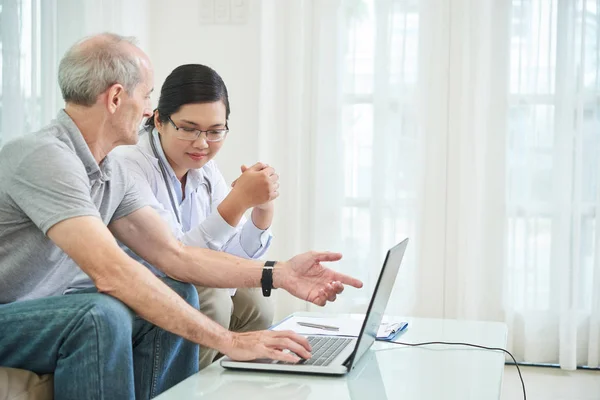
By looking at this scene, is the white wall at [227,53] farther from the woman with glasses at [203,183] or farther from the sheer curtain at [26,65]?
the woman with glasses at [203,183]

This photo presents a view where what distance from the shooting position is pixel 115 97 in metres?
1.69

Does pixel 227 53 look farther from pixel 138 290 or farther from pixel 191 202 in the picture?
pixel 138 290

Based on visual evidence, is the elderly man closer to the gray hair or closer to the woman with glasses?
the gray hair

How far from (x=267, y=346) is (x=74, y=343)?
345 millimetres

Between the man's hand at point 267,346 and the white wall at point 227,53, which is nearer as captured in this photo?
the man's hand at point 267,346

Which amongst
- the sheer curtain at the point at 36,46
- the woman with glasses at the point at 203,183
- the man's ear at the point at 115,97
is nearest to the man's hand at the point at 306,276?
the woman with glasses at the point at 203,183

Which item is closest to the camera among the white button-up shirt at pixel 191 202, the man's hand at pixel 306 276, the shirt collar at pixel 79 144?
the shirt collar at pixel 79 144

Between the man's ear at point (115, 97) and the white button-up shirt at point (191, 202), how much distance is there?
1.15ft

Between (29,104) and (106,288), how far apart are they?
1.63 metres

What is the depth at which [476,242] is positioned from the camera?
332 centimetres

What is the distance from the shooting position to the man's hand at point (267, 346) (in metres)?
1.37

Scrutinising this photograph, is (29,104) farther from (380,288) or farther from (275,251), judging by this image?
(380,288)

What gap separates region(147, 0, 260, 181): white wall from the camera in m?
3.63

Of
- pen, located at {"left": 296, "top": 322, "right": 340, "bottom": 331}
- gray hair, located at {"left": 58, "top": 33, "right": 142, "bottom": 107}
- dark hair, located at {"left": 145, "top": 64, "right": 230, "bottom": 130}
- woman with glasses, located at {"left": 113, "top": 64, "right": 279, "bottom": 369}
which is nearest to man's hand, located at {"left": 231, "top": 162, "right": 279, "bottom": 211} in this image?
woman with glasses, located at {"left": 113, "top": 64, "right": 279, "bottom": 369}
